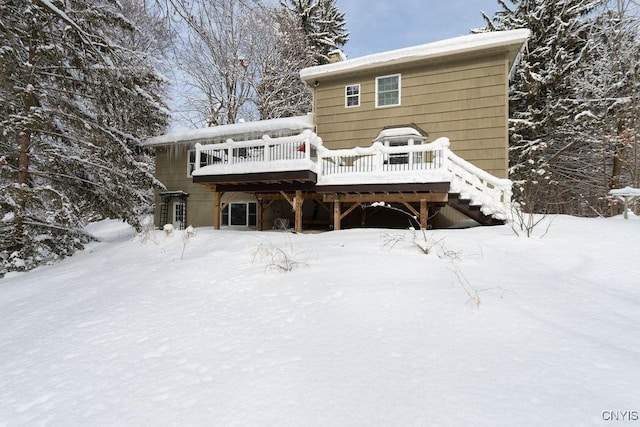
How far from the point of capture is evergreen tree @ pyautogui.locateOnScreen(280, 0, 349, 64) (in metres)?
20.6

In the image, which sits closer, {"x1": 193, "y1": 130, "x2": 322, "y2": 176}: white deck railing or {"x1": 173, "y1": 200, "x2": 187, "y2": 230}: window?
{"x1": 193, "y1": 130, "x2": 322, "y2": 176}: white deck railing

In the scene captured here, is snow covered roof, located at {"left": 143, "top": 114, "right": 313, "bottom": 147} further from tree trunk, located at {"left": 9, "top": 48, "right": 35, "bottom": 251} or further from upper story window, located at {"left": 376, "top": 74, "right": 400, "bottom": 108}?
tree trunk, located at {"left": 9, "top": 48, "right": 35, "bottom": 251}

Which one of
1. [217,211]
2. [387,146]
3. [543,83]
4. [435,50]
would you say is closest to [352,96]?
[387,146]

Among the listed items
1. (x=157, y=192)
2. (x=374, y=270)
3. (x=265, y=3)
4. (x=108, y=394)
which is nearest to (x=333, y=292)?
(x=374, y=270)

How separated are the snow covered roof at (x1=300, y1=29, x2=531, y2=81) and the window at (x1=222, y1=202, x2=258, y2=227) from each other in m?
5.62

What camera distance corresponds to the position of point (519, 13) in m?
14.0

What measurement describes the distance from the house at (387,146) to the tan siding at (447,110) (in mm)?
31

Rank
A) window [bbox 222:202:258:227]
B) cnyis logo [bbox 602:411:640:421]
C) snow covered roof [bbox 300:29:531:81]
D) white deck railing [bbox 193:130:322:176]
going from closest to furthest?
cnyis logo [bbox 602:411:640:421] → white deck railing [bbox 193:130:322:176] → snow covered roof [bbox 300:29:531:81] → window [bbox 222:202:258:227]

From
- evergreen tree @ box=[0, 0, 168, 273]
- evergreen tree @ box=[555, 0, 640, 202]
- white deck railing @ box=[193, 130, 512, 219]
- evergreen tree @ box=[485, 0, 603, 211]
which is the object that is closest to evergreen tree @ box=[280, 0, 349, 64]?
evergreen tree @ box=[485, 0, 603, 211]

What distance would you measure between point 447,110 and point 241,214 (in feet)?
28.8

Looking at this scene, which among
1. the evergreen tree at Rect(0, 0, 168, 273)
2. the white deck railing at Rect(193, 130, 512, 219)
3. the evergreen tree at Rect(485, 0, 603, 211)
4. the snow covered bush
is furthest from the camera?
the evergreen tree at Rect(485, 0, 603, 211)

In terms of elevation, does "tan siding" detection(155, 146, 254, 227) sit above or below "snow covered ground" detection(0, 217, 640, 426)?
above

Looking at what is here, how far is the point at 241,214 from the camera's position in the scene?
12.7 metres

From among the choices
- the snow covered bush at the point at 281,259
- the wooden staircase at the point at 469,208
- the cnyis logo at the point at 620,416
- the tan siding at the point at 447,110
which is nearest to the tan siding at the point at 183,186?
the tan siding at the point at 447,110
